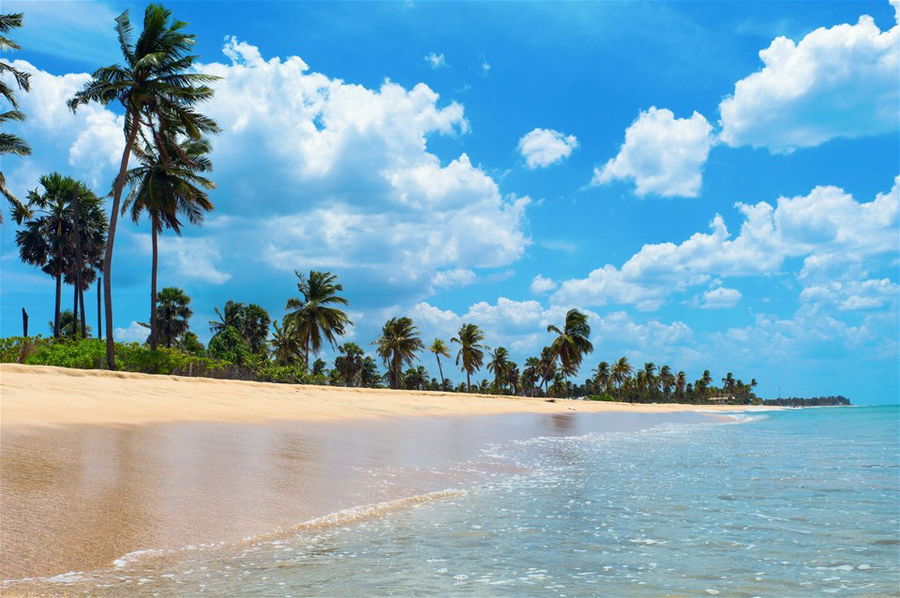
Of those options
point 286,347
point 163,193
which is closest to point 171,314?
point 286,347

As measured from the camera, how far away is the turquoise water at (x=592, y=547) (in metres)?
4.24

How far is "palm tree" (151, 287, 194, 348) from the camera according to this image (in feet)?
210

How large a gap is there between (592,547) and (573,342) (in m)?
68.2

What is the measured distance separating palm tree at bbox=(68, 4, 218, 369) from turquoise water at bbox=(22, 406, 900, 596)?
2454 cm

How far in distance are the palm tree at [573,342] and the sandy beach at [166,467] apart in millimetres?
57190

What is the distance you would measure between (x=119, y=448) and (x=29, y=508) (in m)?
3.19

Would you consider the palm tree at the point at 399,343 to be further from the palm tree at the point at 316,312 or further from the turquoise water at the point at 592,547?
the turquoise water at the point at 592,547

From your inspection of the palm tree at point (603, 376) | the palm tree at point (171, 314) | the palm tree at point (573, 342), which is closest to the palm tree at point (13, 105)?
the palm tree at point (171, 314)

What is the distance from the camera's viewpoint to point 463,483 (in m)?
8.96

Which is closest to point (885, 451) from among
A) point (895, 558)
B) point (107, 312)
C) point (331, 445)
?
point (895, 558)

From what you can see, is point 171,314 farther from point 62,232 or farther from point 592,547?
point 592,547

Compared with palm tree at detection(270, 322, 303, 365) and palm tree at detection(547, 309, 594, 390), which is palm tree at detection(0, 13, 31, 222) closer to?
palm tree at detection(270, 322, 303, 365)

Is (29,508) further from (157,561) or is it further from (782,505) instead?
(782,505)

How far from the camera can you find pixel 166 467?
7301 millimetres
